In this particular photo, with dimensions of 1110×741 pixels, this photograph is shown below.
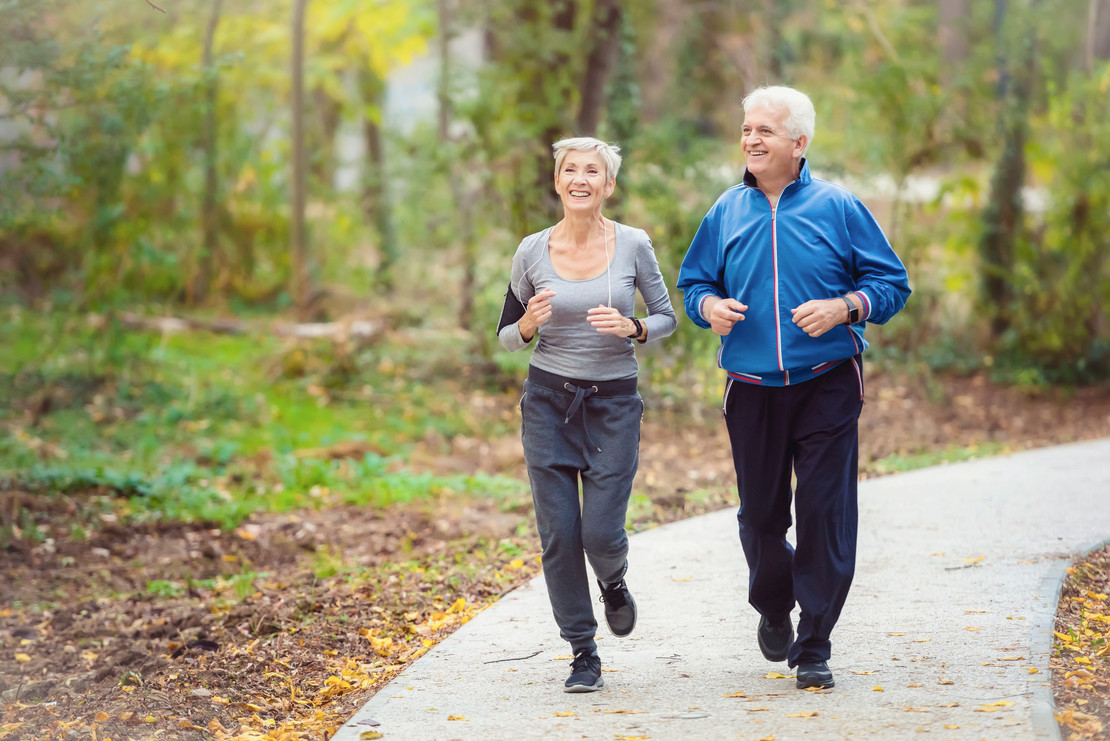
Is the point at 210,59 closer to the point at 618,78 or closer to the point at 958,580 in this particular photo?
the point at 618,78

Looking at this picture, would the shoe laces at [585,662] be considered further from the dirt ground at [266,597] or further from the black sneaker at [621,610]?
the dirt ground at [266,597]

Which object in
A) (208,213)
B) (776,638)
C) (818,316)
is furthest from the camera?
(208,213)

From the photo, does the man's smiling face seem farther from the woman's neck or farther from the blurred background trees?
the blurred background trees

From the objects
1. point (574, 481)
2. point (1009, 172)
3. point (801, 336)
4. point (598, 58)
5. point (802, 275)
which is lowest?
point (574, 481)

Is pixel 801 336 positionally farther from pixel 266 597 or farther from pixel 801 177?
pixel 266 597

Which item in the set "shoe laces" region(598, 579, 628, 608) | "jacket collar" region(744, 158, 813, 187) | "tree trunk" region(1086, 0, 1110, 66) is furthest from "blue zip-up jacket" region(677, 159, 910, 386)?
"tree trunk" region(1086, 0, 1110, 66)

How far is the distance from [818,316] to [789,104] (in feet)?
2.40

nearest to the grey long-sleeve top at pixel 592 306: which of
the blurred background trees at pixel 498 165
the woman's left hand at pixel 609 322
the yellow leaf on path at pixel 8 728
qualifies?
the woman's left hand at pixel 609 322

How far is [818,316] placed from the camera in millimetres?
3770

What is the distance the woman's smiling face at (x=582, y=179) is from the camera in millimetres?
4008

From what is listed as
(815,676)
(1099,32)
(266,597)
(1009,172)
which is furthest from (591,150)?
(1099,32)

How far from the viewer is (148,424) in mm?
10016

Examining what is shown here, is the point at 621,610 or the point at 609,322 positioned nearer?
the point at 609,322

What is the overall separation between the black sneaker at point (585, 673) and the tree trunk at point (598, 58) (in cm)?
707
